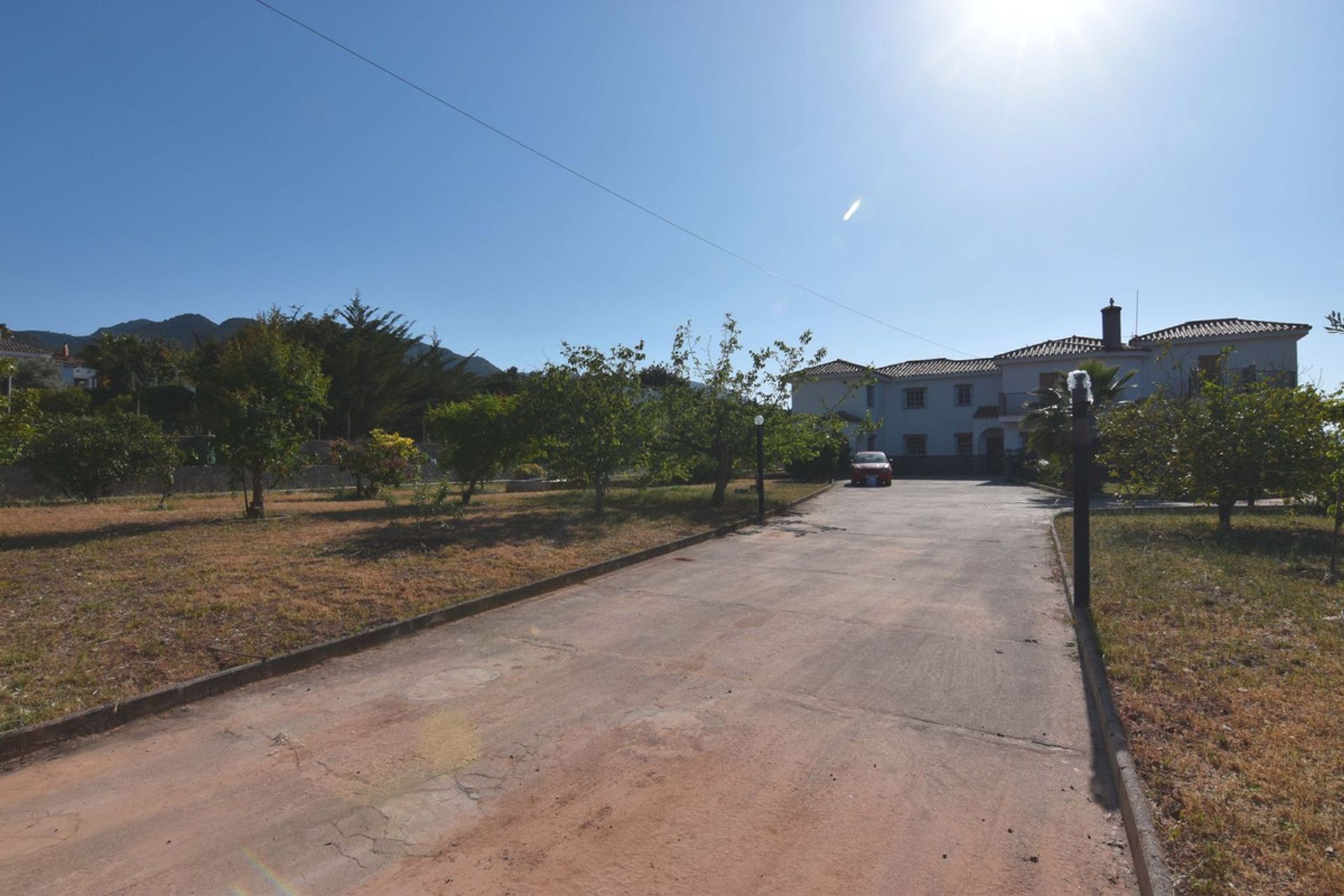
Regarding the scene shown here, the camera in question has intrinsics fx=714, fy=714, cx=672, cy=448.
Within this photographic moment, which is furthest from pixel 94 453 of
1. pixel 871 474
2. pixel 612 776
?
pixel 871 474

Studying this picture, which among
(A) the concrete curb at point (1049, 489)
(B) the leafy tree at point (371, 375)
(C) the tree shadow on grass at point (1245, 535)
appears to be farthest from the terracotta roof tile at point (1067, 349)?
(B) the leafy tree at point (371, 375)

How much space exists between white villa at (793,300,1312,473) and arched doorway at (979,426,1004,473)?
0.17ft

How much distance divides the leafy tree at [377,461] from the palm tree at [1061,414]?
64.4ft

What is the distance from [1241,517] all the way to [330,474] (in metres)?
24.2

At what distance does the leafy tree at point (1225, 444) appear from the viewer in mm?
11734

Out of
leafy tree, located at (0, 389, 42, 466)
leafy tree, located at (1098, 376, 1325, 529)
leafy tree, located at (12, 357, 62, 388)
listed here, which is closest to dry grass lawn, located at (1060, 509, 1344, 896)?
leafy tree, located at (1098, 376, 1325, 529)

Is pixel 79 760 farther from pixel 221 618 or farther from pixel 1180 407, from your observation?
pixel 1180 407

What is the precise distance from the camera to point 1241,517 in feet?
49.8

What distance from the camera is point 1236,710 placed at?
4414mm

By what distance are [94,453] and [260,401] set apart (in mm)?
6484

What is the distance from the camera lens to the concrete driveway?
3.04 metres

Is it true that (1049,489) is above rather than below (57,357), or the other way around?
below

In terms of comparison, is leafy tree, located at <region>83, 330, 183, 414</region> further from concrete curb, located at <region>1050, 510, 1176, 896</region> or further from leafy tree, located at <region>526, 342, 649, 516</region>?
concrete curb, located at <region>1050, 510, 1176, 896</region>

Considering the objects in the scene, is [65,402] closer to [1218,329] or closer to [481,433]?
[481,433]
